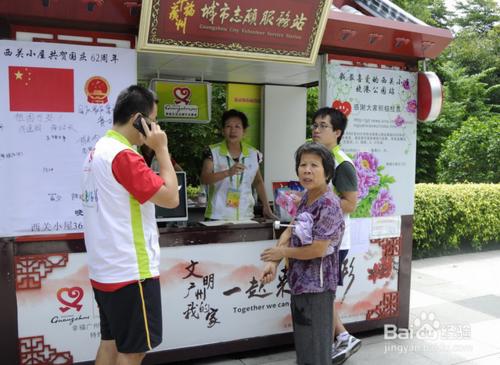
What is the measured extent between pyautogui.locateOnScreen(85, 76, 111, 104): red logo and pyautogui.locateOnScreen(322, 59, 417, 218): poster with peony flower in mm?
1677

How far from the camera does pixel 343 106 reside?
3.90m

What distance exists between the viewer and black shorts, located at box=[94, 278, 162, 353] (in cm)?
221

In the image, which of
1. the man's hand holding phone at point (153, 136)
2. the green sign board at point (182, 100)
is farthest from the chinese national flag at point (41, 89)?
the green sign board at point (182, 100)

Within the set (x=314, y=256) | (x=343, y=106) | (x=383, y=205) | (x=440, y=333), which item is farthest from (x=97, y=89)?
(x=440, y=333)

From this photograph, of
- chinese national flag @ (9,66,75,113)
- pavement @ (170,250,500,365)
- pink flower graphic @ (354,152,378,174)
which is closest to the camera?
chinese national flag @ (9,66,75,113)

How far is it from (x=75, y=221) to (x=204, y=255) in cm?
91

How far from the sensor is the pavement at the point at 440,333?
3.72 metres

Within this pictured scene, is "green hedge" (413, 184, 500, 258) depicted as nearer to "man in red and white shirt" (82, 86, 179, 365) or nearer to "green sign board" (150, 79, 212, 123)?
"green sign board" (150, 79, 212, 123)

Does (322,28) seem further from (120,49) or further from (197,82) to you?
(197,82)

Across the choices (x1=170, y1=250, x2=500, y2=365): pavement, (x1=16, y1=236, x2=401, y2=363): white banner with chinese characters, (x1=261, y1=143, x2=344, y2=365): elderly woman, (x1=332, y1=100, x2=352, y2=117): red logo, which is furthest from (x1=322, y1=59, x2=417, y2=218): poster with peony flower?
(x1=261, y1=143, x2=344, y2=365): elderly woman

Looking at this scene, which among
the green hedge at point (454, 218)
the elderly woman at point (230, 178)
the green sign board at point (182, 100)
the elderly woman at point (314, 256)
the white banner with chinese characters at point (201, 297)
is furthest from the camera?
the green hedge at point (454, 218)

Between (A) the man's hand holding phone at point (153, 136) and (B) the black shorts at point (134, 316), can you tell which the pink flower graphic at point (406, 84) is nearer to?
(A) the man's hand holding phone at point (153, 136)

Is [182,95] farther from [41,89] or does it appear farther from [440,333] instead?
[440,333]

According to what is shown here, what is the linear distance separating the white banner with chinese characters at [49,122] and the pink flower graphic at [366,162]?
192 cm
